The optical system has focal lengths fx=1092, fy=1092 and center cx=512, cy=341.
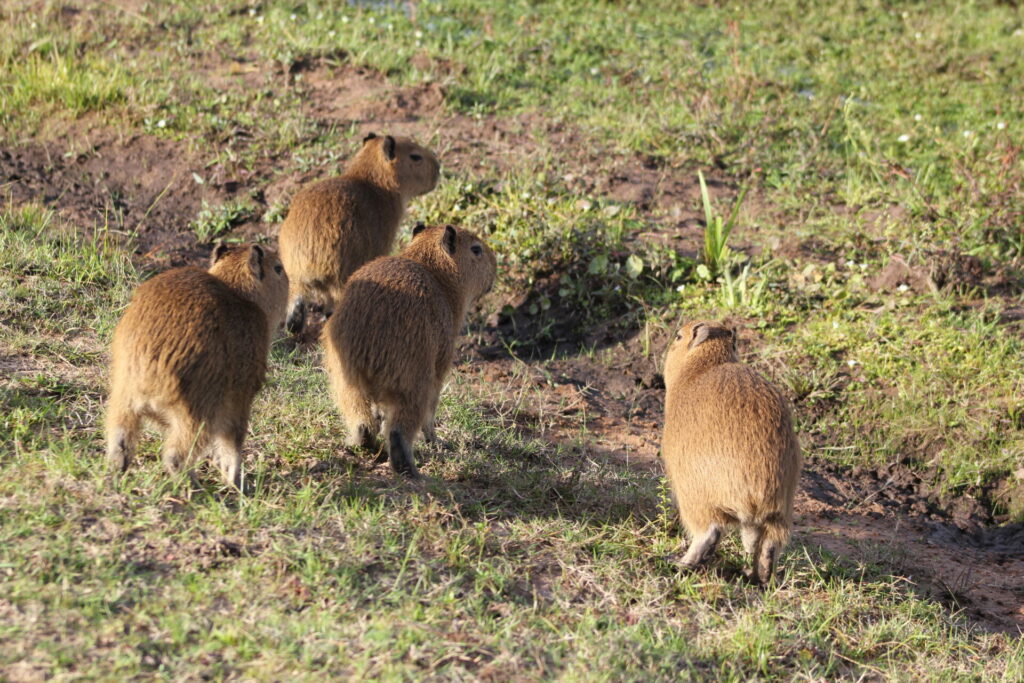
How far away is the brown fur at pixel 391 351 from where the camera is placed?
13.5 ft

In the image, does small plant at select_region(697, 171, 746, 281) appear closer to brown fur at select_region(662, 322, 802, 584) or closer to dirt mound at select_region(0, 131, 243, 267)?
brown fur at select_region(662, 322, 802, 584)

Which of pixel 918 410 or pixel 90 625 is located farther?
pixel 918 410

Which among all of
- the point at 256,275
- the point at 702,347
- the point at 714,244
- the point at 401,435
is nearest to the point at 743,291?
the point at 714,244

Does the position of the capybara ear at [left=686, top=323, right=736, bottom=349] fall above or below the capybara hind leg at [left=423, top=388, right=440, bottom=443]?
above

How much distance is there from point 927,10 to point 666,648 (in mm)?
8576

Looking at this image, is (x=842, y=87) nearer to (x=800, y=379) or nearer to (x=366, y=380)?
(x=800, y=379)

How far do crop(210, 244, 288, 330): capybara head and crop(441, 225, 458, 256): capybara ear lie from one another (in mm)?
741

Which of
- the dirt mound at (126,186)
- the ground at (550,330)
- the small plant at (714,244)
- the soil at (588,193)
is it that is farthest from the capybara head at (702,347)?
the dirt mound at (126,186)

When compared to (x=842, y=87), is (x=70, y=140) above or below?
below

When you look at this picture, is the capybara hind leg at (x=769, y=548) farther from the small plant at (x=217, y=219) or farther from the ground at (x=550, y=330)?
the small plant at (x=217, y=219)

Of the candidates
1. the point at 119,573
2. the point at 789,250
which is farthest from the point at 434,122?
the point at 119,573

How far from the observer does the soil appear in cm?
474

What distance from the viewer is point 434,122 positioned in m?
7.67

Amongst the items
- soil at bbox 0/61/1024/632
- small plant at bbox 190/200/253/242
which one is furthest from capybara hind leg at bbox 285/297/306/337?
small plant at bbox 190/200/253/242
